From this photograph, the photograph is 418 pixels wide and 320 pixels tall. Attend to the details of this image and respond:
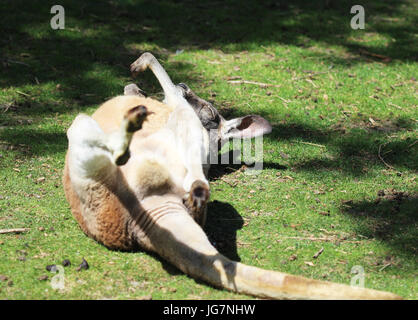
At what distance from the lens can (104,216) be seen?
3543 millimetres

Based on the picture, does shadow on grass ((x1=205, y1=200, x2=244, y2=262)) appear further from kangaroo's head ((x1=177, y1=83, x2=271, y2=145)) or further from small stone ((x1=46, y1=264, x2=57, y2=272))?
small stone ((x1=46, y1=264, x2=57, y2=272))

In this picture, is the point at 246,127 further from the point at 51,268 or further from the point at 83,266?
the point at 51,268

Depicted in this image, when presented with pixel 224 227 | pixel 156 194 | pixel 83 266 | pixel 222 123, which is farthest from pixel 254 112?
pixel 83 266

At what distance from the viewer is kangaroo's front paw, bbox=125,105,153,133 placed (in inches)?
119

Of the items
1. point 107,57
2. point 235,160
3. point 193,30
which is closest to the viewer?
point 235,160

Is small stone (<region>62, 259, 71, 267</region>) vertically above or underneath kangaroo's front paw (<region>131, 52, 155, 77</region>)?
underneath

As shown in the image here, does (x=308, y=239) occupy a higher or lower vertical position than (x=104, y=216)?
lower

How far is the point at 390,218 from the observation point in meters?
4.18

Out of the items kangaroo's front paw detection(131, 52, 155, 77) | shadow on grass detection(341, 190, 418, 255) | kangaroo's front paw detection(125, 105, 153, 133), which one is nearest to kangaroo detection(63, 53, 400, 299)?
kangaroo's front paw detection(125, 105, 153, 133)

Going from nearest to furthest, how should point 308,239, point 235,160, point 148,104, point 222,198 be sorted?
1. point 308,239
2. point 148,104
3. point 222,198
4. point 235,160

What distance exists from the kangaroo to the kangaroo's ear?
768 millimetres

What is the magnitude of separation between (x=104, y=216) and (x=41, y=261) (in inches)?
17.9

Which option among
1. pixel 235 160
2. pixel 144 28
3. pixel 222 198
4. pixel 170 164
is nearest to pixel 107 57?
pixel 144 28

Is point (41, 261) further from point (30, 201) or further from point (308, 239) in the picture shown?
point (308, 239)
